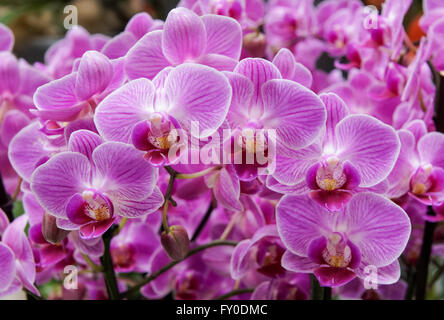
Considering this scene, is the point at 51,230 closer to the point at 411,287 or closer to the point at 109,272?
the point at 109,272

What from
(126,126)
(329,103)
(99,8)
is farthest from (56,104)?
(99,8)

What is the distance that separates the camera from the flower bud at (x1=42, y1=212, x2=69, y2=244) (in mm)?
375

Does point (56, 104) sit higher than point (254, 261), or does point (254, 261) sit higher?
point (56, 104)

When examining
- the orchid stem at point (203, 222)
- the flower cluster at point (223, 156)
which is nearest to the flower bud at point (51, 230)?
the flower cluster at point (223, 156)

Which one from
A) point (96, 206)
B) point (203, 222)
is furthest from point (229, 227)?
point (96, 206)

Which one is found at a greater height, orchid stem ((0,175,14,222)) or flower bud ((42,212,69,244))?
flower bud ((42,212,69,244))

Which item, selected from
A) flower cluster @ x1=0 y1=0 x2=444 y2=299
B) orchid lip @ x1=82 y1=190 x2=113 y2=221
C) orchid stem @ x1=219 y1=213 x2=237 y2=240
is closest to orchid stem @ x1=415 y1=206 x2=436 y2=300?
flower cluster @ x1=0 y1=0 x2=444 y2=299

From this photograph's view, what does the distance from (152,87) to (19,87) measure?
188mm

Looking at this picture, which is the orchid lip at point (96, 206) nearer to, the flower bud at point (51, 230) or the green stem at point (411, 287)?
the flower bud at point (51, 230)

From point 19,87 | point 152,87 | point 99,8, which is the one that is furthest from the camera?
point 99,8

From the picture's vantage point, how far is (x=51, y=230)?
0.38 metres

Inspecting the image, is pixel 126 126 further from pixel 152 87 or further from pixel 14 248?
pixel 14 248

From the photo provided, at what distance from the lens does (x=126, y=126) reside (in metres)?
0.35

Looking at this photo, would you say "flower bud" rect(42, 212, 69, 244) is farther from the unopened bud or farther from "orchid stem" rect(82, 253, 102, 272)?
the unopened bud
